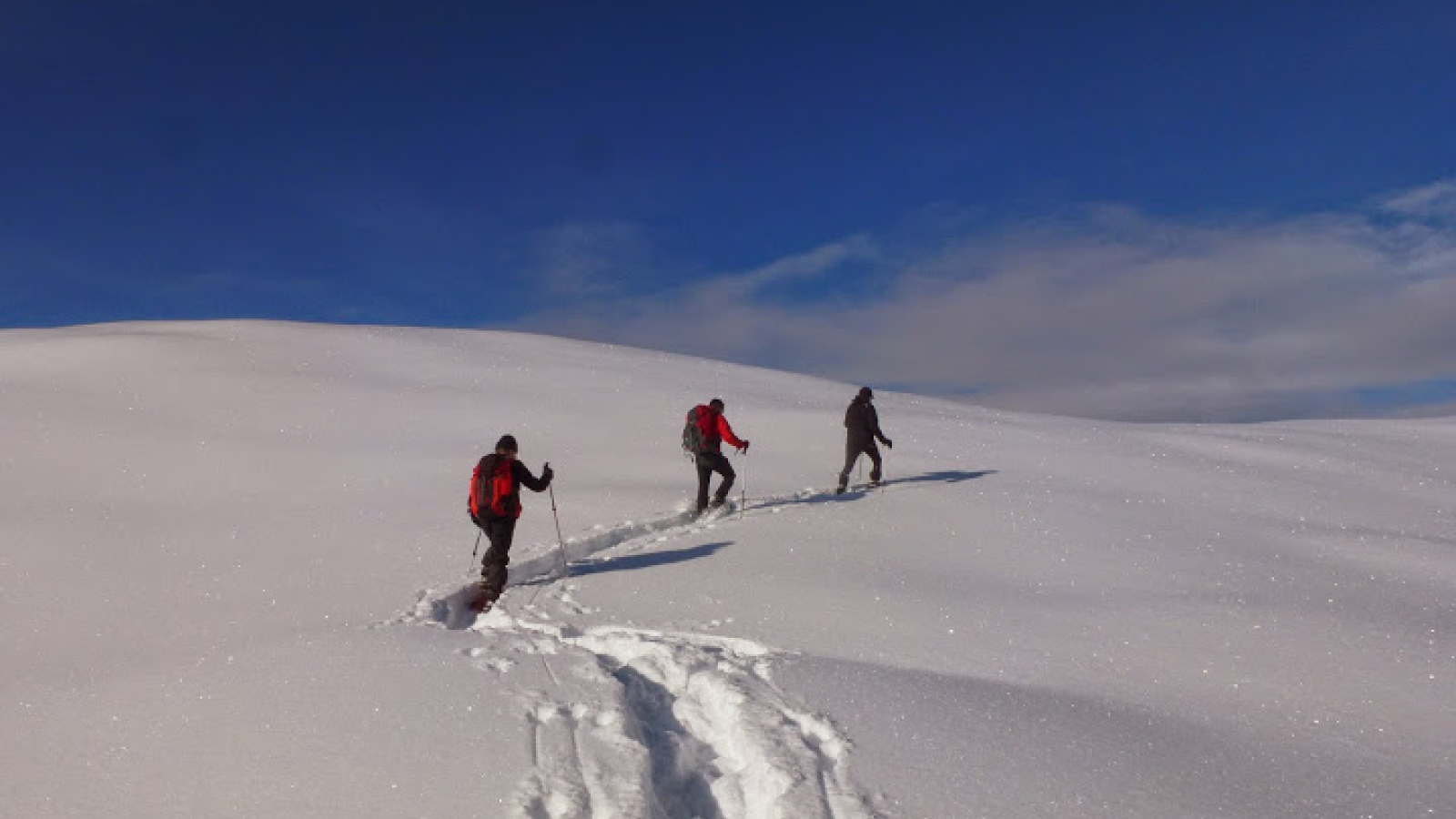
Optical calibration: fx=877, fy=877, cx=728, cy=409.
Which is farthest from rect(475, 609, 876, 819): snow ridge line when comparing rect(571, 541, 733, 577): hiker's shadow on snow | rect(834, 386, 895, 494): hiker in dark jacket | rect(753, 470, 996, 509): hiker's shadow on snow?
rect(834, 386, 895, 494): hiker in dark jacket

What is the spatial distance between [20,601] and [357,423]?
9359mm

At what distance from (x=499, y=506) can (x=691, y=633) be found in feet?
8.65

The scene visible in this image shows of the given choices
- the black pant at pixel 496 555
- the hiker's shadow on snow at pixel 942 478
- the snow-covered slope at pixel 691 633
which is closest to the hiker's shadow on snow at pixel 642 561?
the snow-covered slope at pixel 691 633

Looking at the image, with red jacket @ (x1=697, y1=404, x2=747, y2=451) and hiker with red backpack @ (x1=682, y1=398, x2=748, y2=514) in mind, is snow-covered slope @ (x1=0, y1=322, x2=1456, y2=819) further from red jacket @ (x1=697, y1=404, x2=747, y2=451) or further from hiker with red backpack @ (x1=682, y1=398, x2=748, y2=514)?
red jacket @ (x1=697, y1=404, x2=747, y2=451)

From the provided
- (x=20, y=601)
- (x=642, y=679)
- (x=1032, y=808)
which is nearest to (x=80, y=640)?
(x=20, y=601)

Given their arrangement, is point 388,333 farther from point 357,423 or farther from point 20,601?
point 20,601

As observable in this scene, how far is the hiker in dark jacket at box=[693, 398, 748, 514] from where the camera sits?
11.9 m

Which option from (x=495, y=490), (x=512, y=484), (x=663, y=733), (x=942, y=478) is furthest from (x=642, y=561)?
(x=942, y=478)

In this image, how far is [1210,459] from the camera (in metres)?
18.0

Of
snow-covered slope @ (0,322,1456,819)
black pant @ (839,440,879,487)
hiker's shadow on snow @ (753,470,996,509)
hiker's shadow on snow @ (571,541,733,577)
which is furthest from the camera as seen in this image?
black pant @ (839,440,879,487)

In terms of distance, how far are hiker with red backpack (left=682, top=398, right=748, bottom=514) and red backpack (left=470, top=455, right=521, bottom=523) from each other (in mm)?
3810

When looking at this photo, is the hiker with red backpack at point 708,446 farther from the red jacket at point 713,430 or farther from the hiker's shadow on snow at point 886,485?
Result: the hiker's shadow on snow at point 886,485

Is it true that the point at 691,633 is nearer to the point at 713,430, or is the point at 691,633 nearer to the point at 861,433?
the point at 713,430

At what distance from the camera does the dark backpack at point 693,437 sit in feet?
39.2
